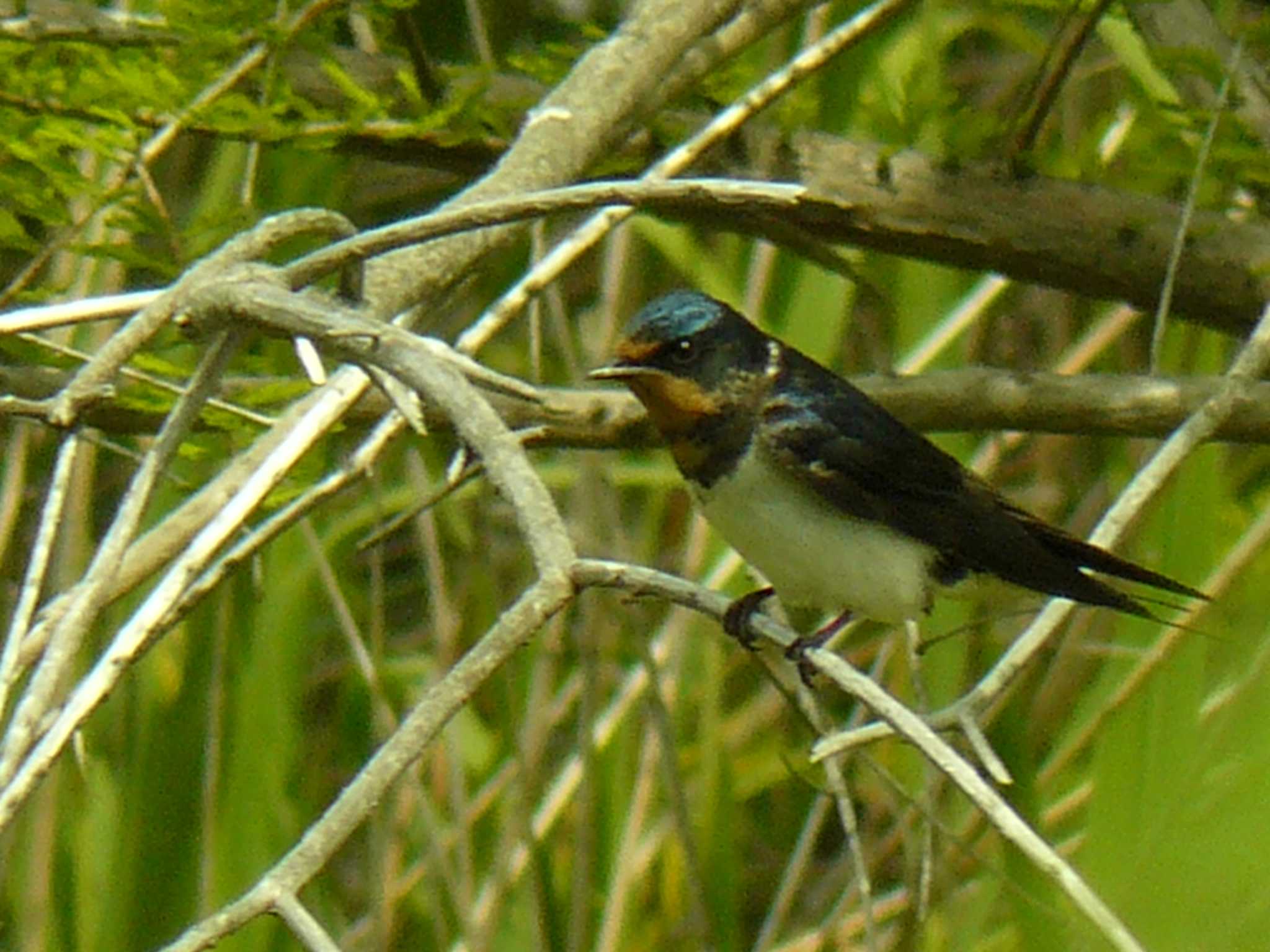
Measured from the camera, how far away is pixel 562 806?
2.66m

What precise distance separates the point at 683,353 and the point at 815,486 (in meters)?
0.18

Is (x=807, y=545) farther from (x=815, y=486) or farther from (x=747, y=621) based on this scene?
(x=747, y=621)

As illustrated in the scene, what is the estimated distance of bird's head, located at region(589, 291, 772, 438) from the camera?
1946mm

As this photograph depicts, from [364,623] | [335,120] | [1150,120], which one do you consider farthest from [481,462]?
[364,623]

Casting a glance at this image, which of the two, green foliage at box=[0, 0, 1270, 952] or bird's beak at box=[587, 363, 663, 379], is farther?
bird's beak at box=[587, 363, 663, 379]

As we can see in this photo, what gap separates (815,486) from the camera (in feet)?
6.57

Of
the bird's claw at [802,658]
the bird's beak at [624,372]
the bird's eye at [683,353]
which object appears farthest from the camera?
the bird's eye at [683,353]

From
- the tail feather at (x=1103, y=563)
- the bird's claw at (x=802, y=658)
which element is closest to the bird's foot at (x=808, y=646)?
the bird's claw at (x=802, y=658)

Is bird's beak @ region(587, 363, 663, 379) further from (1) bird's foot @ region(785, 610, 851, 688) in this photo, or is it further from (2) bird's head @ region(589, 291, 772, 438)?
(1) bird's foot @ region(785, 610, 851, 688)

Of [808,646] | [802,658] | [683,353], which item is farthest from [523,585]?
[808,646]

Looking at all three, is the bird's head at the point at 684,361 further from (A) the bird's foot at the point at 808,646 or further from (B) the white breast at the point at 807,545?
(A) the bird's foot at the point at 808,646

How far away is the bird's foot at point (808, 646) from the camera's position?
1110 millimetres

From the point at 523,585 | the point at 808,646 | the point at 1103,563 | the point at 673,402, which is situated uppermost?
the point at 808,646

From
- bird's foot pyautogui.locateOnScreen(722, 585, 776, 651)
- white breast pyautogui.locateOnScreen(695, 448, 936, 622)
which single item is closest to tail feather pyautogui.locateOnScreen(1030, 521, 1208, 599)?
white breast pyautogui.locateOnScreen(695, 448, 936, 622)
